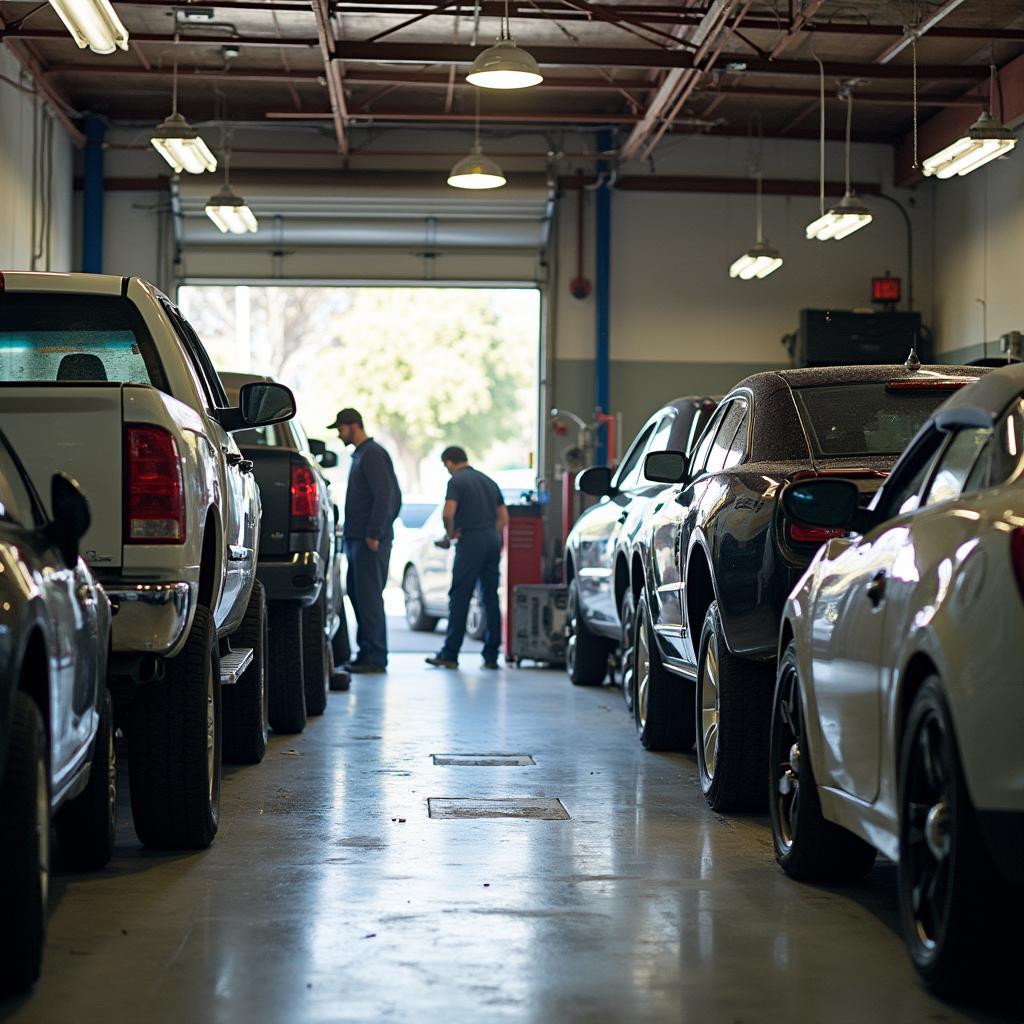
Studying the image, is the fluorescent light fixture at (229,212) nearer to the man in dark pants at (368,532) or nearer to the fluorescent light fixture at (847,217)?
the man in dark pants at (368,532)

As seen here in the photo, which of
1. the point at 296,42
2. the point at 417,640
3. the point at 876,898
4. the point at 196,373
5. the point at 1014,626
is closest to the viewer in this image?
the point at 1014,626

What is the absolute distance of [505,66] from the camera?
463 inches

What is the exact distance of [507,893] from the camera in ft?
17.6

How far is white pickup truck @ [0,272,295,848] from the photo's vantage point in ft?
17.4

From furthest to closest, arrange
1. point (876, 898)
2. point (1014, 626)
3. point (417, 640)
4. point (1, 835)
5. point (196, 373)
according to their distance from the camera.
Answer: point (417, 640) → point (196, 373) → point (876, 898) → point (1, 835) → point (1014, 626)

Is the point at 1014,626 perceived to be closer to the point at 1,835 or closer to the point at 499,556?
the point at 1,835

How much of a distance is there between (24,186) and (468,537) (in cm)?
564

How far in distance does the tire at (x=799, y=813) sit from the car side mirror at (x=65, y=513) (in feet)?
7.49

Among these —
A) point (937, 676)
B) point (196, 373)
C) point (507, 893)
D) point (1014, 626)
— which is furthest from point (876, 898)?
point (196, 373)

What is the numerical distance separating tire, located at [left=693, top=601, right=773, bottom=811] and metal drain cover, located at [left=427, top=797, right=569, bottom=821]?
27.5 inches

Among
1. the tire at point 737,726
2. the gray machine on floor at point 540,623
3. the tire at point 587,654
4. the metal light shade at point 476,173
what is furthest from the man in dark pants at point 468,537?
the tire at point 737,726

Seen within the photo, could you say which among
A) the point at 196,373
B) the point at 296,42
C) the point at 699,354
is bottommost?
the point at 196,373

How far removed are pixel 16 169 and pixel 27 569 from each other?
44.0 ft

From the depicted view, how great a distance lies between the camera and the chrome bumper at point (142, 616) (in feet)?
17.4
